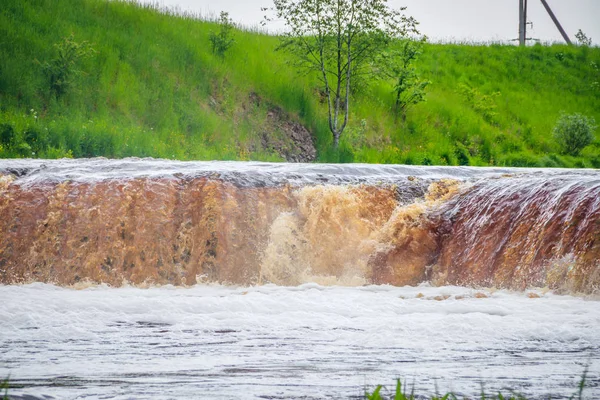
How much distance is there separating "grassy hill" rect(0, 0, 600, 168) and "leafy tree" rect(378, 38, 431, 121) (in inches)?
15.0

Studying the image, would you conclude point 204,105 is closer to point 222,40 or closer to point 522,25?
point 222,40

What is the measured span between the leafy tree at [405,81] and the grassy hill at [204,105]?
38 centimetres

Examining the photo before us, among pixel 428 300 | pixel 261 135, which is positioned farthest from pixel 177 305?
pixel 261 135

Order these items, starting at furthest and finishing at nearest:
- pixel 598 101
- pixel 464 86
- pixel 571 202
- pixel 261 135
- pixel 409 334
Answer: pixel 598 101 < pixel 464 86 < pixel 261 135 < pixel 571 202 < pixel 409 334

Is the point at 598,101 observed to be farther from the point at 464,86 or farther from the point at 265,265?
the point at 265,265

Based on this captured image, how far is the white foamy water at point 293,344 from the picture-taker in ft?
13.7

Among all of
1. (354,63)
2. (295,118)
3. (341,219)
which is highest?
(354,63)

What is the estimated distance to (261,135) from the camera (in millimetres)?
21812

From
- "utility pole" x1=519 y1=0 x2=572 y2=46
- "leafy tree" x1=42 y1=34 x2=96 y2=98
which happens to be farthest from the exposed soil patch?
"utility pole" x1=519 y1=0 x2=572 y2=46

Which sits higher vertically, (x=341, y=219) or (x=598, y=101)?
(x=598, y=101)

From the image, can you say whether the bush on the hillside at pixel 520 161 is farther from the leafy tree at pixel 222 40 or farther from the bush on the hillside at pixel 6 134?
the bush on the hillside at pixel 6 134

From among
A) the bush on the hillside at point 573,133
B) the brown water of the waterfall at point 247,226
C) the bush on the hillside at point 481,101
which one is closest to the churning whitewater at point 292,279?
the brown water of the waterfall at point 247,226

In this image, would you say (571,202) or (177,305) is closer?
(177,305)

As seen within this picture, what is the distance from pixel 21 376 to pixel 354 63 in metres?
19.8
